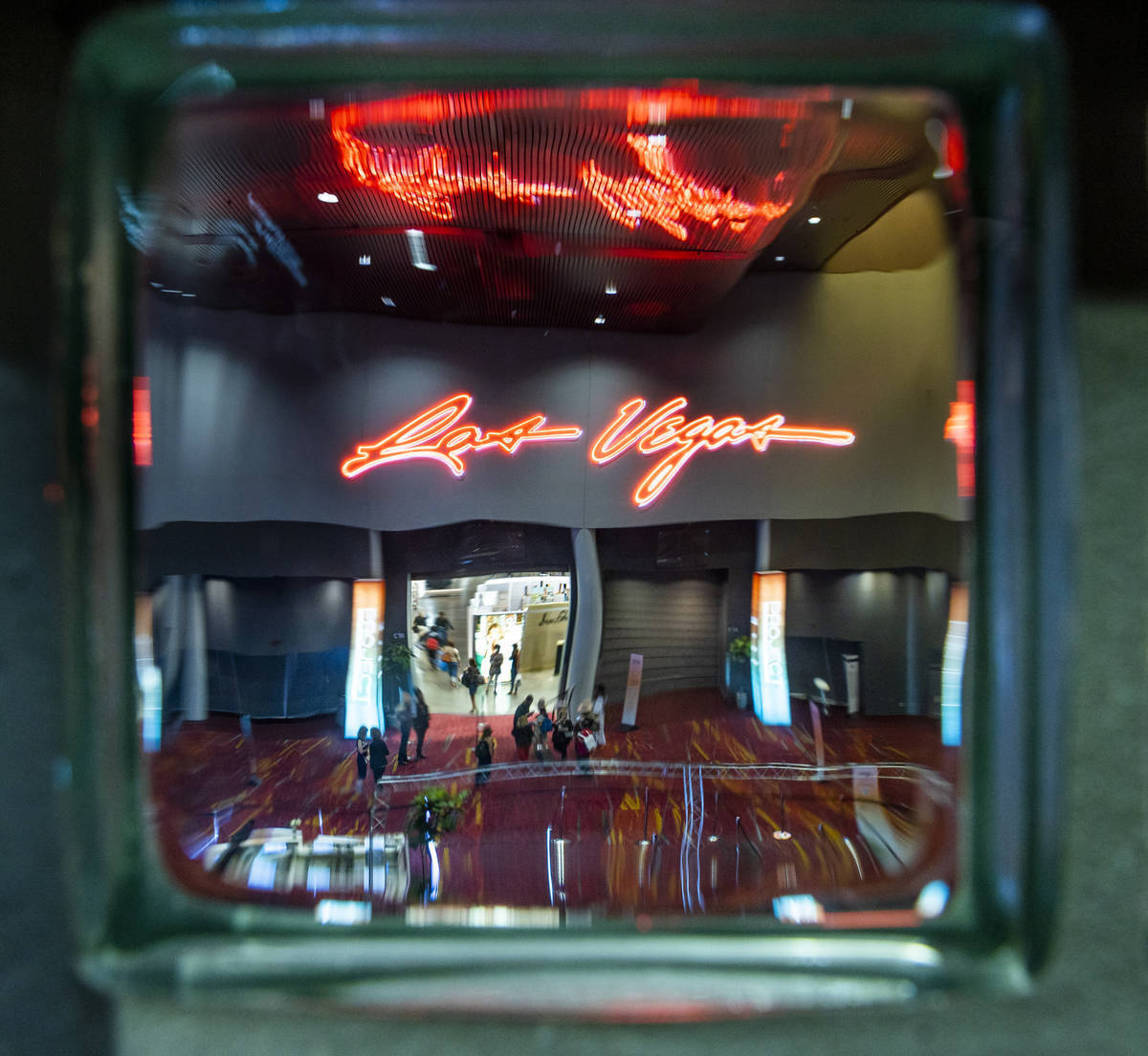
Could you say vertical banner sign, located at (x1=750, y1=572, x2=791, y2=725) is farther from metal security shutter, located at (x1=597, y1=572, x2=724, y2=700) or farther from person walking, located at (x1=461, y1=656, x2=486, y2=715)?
person walking, located at (x1=461, y1=656, x2=486, y2=715)

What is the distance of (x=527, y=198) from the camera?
2.58m

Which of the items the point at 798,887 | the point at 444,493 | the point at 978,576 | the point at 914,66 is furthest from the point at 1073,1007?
the point at 444,493

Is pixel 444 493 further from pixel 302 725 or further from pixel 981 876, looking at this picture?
pixel 981 876

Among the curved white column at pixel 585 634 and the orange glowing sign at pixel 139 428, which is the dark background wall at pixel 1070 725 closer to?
the orange glowing sign at pixel 139 428

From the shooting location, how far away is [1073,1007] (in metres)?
1.55

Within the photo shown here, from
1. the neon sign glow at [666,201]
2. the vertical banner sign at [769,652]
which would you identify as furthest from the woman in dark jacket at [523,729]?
the neon sign glow at [666,201]

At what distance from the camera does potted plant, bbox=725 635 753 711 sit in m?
2.86

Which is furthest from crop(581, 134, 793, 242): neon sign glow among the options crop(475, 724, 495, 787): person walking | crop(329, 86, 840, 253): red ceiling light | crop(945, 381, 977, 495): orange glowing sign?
crop(475, 724, 495, 787): person walking

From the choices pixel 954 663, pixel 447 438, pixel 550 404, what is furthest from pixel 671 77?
pixel 447 438

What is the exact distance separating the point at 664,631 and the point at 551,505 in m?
0.72

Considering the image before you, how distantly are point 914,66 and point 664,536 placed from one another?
1.95 meters

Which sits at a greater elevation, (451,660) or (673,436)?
(673,436)

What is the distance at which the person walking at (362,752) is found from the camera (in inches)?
107

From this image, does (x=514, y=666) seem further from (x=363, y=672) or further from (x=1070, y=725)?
(x=1070, y=725)
